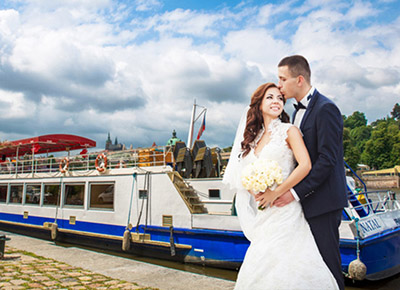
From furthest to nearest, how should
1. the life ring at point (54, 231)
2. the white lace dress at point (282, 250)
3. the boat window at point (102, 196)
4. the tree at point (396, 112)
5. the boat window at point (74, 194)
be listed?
the tree at point (396, 112), the life ring at point (54, 231), the boat window at point (74, 194), the boat window at point (102, 196), the white lace dress at point (282, 250)

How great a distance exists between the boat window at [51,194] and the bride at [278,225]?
1132 cm

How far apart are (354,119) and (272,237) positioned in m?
157

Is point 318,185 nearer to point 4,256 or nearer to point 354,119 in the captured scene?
point 4,256

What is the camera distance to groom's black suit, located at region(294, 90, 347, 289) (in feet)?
6.95

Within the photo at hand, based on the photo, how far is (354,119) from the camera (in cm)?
14450

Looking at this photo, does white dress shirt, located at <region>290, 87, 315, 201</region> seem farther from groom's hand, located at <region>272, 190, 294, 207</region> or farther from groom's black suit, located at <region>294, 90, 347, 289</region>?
groom's hand, located at <region>272, 190, 294, 207</region>

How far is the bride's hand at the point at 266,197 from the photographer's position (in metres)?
2.17

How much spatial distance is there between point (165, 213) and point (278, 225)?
7040 millimetres

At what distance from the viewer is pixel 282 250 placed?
84.0 inches

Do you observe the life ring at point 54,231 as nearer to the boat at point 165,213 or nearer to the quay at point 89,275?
the boat at point 165,213

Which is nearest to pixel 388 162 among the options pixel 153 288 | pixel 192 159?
pixel 192 159

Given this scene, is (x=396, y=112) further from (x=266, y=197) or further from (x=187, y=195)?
Answer: (x=266, y=197)

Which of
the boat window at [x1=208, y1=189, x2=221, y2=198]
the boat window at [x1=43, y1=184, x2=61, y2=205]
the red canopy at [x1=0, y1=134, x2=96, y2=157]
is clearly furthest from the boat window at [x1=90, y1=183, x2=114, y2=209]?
the red canopy at [x1=0, y1=134, x2=96, y2=157]

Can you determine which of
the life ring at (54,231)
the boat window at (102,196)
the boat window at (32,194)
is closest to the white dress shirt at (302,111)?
the boat window at (102,196)
